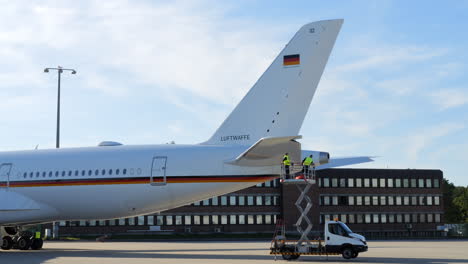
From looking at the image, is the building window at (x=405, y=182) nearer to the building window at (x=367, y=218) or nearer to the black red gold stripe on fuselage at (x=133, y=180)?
the building window at (x=367, y=218)

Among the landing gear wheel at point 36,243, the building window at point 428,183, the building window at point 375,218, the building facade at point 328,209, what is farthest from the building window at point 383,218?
the landing gear wheel at point 36,243

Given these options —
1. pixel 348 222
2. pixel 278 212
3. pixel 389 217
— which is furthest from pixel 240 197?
pixel 389 217

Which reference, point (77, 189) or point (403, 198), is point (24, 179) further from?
point (403, 198)

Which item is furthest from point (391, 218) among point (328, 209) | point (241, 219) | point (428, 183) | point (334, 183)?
point (241, 219)

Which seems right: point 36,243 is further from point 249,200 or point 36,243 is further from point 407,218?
point 407,218

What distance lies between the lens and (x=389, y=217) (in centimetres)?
9400

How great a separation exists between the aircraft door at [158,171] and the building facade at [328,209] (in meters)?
53.5

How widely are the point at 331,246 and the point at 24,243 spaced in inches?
741

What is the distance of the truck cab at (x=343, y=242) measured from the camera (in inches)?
1091

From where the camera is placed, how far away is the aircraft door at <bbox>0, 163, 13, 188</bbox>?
3469cm

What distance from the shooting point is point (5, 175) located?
34.8m

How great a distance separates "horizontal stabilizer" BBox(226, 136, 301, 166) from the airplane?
5cm

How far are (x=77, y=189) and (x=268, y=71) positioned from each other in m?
12.0

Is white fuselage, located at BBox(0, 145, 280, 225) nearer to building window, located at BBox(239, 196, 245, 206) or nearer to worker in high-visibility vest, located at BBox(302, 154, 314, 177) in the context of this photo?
worker in high-visibility vest, located at BBox(302, 154, 314, 177)
